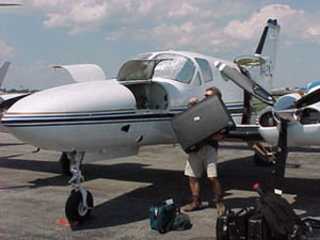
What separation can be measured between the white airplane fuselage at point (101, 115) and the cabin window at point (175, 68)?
0.38 feet

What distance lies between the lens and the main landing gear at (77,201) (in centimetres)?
721

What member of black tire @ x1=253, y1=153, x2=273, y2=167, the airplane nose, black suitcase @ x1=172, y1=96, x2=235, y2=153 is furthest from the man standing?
black tire @ x1=253, y1=153, x2=273, y2=167

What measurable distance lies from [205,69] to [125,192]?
109 inches

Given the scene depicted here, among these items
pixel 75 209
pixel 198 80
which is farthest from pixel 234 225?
pixel 198 80

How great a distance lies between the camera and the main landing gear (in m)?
7.21

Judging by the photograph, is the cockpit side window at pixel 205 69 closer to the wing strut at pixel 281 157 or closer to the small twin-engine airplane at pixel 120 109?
the small twin-engine airplane at pixel 120 109

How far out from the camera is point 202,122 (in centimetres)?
765

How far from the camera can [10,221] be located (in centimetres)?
738

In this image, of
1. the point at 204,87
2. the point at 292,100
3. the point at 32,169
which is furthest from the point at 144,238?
the point at 32,169

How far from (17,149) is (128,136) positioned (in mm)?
11025

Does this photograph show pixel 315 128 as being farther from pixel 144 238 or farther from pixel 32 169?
pixel 32 169

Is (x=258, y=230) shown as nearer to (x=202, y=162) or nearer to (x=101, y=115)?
(x=202, y=162)

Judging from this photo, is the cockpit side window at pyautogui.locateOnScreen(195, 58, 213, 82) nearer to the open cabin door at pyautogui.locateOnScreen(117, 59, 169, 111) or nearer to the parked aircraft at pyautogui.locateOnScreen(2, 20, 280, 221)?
the parked aircraft at pyautogui.locateOnScreen(2, 20, 280, 221)

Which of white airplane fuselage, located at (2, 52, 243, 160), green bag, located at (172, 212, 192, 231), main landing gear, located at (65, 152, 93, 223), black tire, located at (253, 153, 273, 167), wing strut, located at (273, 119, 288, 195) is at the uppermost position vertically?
white airplane fuselage, located at (2, 52, 243, 160)
